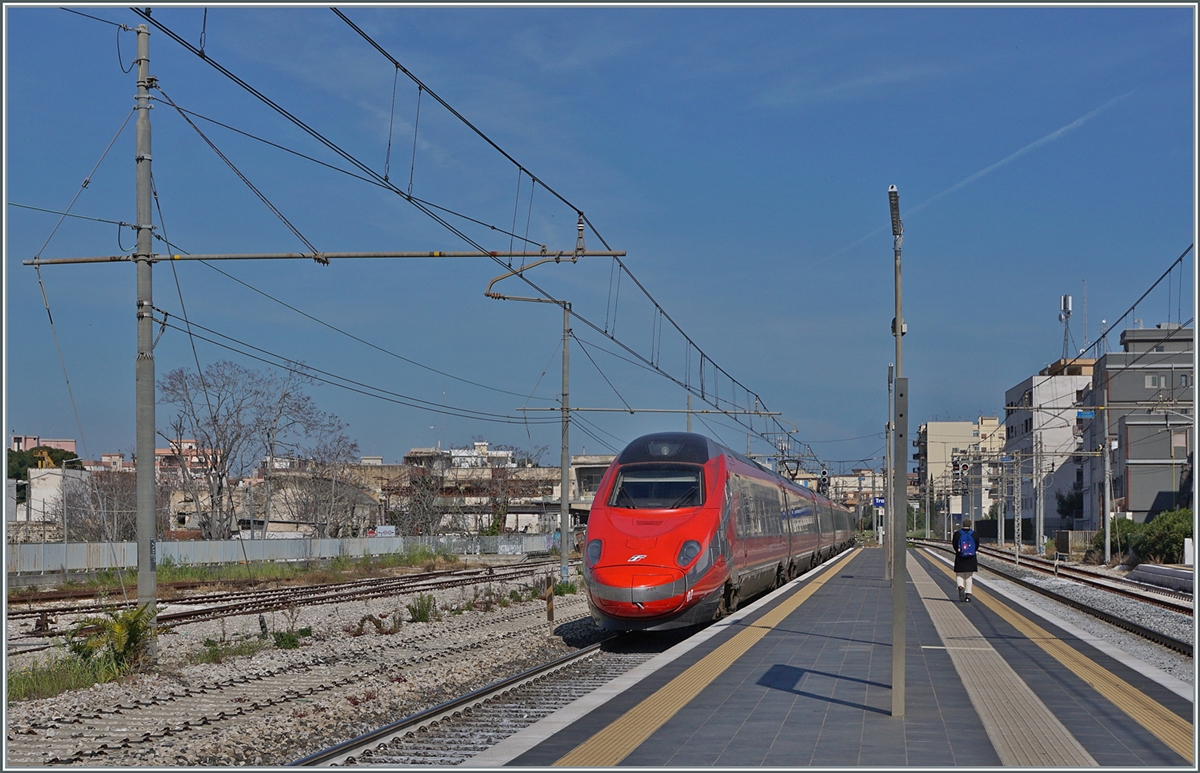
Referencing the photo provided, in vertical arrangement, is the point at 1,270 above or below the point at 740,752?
above

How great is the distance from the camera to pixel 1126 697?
11492 mm

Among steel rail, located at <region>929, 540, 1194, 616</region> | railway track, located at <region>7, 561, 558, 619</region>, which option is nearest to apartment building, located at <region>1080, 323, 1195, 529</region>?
steel rail, located at <region>929, 540, 1194, 616</region>

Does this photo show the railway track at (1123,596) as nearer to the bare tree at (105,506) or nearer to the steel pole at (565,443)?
the steel pole at (565,443)

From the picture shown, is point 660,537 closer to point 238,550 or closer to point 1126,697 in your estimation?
point 1126,697

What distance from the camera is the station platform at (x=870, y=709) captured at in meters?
8.91

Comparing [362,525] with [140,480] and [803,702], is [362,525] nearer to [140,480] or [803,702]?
[140,480]

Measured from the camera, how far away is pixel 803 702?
1141 centimetres

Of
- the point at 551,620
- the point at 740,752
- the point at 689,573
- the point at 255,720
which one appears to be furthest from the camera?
the point at 551,620

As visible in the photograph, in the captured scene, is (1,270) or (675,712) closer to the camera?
(675,712)

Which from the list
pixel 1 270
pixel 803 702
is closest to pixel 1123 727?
pixel 803 702

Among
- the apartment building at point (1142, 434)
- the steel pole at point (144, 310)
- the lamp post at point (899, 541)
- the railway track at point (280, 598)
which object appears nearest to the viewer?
the lamp post at point (899, 541)

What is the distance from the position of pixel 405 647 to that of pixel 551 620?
154 inches

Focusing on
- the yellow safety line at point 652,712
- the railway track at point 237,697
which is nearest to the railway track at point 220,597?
the railway track at point 237,697

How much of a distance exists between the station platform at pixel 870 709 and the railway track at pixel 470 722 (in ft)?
1.72
